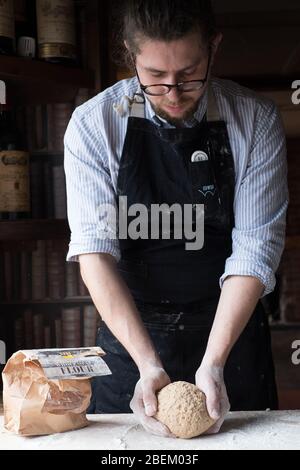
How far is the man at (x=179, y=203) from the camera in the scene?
4.42 ft

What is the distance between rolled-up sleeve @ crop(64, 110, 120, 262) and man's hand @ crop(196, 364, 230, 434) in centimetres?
31

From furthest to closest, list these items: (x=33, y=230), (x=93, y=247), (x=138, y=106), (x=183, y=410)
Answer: (x=33, y=230) < (x=138, y=106) < (x=93, y=247) < (x=183, y=410)

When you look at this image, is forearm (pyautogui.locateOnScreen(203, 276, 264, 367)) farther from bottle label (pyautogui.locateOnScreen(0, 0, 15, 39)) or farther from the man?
bottle label (pyautogui.locateOnScreen(0, 0, 15, 39))

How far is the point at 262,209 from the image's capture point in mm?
1462

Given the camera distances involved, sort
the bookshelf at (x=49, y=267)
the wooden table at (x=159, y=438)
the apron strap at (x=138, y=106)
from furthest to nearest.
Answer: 1. the bookshelf at (x=49, y=267)
2. the apron strap at (x=138, y=106)
3. the wooden table at (x=159, y=438)

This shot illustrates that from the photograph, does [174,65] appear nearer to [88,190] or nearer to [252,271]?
[88,190]

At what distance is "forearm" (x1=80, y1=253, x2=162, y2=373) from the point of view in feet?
4.37

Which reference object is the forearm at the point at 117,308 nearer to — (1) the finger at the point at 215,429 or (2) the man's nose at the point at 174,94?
(1) the finger at the point at 215,429

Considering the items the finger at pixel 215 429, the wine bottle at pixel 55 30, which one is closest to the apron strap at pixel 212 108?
the finger at pixel 215 429

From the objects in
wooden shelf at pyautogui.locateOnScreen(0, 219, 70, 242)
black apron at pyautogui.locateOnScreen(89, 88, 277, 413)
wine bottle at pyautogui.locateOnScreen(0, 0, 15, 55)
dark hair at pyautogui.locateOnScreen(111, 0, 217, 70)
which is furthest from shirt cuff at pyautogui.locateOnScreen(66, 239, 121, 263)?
wine bottle at pyautogui.locateOnScreen(0, 0, 15, 55)

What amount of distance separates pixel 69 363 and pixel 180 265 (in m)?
0.45

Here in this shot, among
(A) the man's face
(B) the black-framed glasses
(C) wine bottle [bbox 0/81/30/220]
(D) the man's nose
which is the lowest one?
(C) wine bottle [bbox 0/81/30/220]

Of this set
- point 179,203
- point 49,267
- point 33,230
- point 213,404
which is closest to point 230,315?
point 213,404
